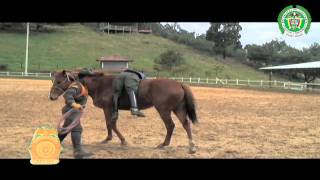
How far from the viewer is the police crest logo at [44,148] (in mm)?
5327

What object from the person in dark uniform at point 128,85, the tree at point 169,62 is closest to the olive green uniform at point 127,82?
the person in dark uniform at point 128,85

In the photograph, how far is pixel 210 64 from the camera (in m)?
55.6

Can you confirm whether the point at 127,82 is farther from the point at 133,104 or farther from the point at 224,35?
the point at 224,35

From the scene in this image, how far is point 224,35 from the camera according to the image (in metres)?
63.4

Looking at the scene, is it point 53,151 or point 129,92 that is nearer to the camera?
point 53,151

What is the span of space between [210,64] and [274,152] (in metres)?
48.5

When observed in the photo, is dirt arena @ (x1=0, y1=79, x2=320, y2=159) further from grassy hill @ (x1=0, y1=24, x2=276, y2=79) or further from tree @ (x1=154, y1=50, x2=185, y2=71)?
tree @ (x1=154, y1=50, x2=185, y2=71)

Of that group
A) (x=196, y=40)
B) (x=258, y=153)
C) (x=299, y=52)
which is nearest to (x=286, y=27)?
(x=258, y=153)

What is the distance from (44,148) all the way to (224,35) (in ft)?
196

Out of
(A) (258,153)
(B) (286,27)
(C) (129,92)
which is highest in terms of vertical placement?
(B) (286,27)
